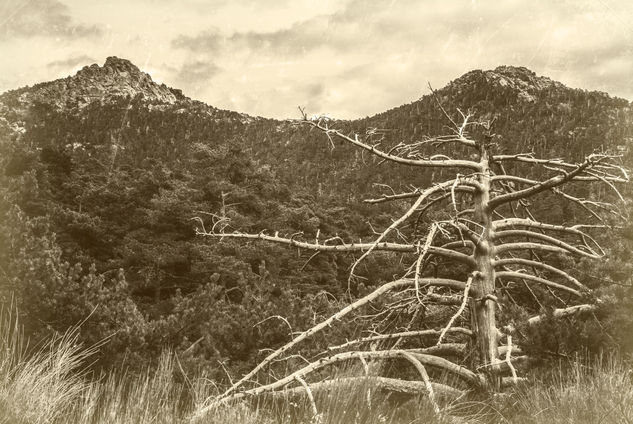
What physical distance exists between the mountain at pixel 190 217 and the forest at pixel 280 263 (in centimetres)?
6

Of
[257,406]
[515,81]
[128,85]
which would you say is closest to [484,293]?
[257,406]

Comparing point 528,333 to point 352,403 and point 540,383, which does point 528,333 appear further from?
point 352,403

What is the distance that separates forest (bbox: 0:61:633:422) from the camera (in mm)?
3656

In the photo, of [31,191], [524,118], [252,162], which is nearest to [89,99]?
[524,118]

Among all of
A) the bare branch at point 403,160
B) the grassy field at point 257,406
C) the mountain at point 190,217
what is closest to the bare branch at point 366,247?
the mountain at point 190,217

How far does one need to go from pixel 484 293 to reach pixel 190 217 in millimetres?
24022

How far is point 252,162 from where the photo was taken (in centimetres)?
3070

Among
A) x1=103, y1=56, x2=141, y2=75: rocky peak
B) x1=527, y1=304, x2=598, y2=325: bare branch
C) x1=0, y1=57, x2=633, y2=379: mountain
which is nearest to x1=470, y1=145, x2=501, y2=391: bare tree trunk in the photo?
x1=527, y1=304, x2=598, y2=325: bare branch

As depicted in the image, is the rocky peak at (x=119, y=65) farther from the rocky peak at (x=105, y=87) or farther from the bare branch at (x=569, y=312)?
the bare branch at (x=569, y=312)

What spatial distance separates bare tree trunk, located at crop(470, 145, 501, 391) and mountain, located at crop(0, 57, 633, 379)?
78cm

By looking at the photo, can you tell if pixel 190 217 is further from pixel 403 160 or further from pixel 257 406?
pixel 257 406

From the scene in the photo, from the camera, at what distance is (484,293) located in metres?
4.42

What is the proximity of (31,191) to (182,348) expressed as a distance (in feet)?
29.8

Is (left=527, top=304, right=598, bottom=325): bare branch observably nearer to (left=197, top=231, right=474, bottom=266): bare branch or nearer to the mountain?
(left=197, top=231, right=474, bottom=266): bare branch
